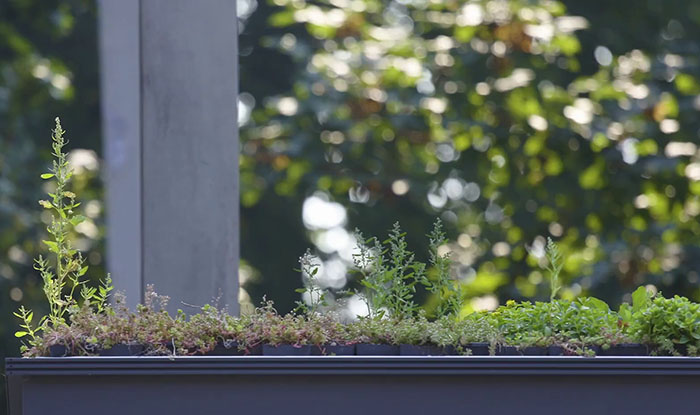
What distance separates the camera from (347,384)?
1.68m

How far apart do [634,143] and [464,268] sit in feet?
4.57

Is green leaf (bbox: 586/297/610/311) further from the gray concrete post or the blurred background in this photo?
the blurred background

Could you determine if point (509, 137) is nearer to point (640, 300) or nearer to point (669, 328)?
point (640, 300)

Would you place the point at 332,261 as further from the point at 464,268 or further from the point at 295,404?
the point at 295,404

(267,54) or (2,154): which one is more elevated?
(267,54)

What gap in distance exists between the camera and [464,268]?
6188 mm

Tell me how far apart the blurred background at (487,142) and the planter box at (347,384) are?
405 cm

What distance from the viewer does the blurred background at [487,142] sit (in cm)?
592

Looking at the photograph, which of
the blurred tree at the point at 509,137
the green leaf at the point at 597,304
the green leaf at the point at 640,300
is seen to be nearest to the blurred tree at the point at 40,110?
the blurred tree at the point at 509,137

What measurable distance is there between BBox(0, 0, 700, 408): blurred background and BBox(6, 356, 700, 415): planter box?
159 inches

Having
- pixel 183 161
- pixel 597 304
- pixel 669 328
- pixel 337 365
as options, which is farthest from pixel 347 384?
pixel 183 161

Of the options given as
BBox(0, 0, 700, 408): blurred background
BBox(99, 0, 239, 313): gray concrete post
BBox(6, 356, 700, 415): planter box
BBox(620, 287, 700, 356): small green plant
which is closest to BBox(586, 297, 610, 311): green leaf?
BBox(620, 287, 700, 356): small green plant

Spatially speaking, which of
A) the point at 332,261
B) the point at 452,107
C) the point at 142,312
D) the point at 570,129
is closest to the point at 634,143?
the point at 570,129

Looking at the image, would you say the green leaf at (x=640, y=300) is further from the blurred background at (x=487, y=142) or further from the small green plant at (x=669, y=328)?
the blurred background at (x=487, y=142)
